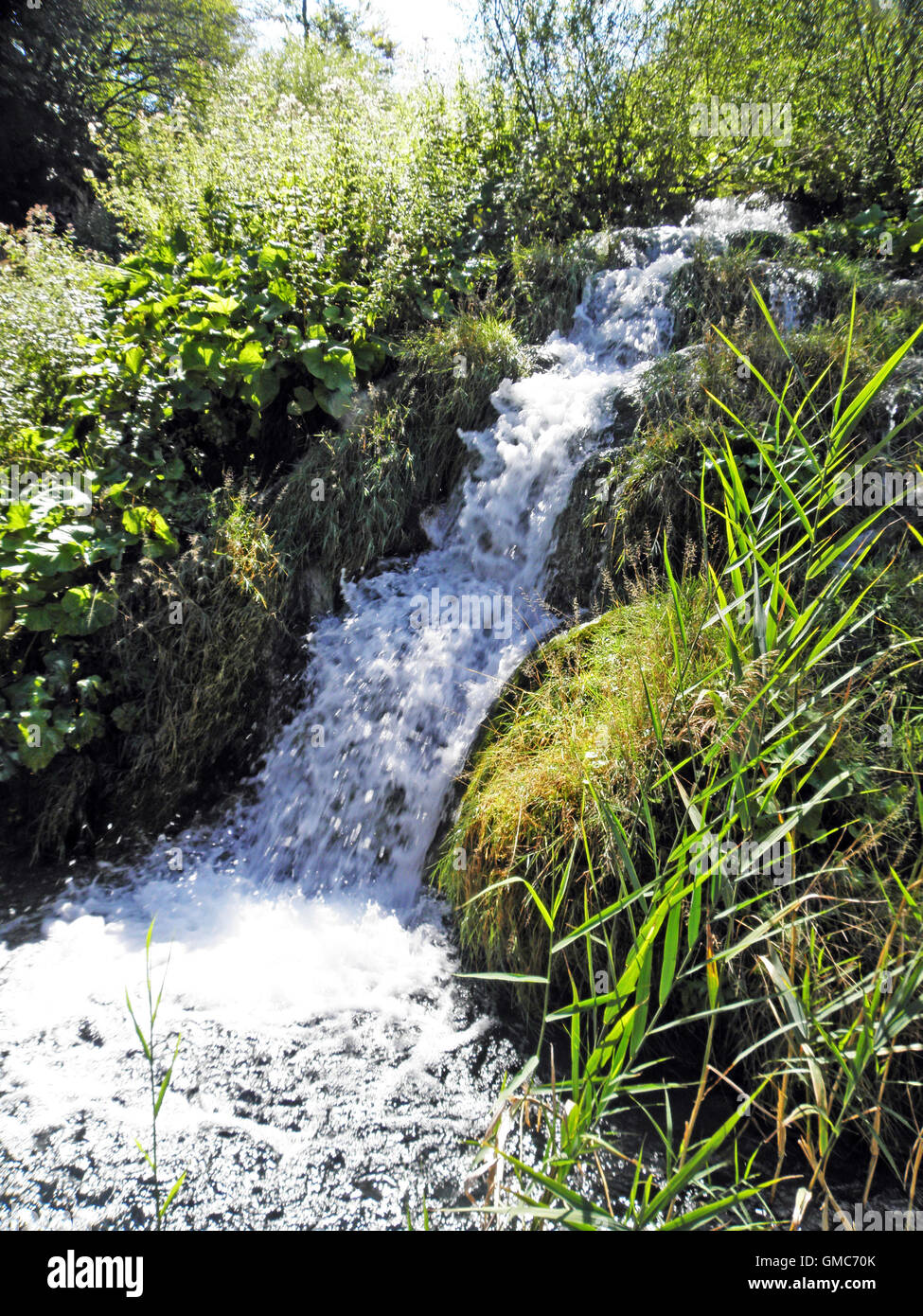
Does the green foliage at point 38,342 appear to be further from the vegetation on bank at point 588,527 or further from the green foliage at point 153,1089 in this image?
the green foliage at point 153,1089

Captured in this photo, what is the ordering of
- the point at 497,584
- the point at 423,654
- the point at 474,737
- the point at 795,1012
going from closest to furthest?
the point at 795,1012 < the point at 474,737 < the point at 423,654 < the point at 497,584

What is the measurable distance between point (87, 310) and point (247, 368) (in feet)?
4.05

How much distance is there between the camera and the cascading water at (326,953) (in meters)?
2.05

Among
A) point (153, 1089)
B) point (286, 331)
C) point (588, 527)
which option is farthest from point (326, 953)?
point (286, 331)

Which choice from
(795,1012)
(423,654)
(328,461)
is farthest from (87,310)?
(795,1012)

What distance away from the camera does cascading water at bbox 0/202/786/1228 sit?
205 cm

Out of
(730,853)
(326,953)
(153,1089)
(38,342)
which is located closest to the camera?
(730,853)

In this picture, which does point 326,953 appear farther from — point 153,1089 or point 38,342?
point 38,342

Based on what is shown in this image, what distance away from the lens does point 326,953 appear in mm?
2938

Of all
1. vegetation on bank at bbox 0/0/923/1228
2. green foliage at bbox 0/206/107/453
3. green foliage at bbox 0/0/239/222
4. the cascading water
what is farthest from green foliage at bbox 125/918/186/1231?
green foliage at bbox 0/0/239/222

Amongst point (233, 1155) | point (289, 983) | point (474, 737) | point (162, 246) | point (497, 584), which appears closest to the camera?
point (233, 1155)

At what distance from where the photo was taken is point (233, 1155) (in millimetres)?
2088

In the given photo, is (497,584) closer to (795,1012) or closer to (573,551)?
(573,551)

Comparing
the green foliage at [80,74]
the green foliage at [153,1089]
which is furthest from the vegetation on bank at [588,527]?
the green foliage at [80,74]
